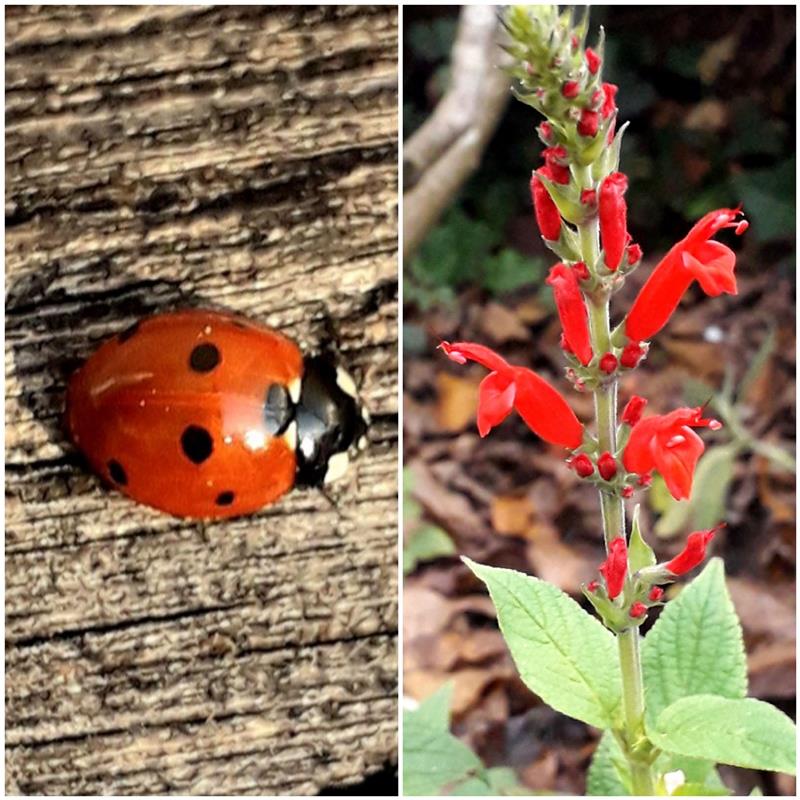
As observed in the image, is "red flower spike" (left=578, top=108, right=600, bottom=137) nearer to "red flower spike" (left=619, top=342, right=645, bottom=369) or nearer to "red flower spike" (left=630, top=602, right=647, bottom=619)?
"red flower spike" (left=619, top=342, right=645, bottom=369)

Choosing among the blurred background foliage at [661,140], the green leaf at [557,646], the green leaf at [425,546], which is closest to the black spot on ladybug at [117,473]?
the green leaf at [557,646]

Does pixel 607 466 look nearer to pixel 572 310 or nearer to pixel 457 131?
pixel 572 310

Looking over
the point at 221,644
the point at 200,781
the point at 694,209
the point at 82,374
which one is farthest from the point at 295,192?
the point at 694,209

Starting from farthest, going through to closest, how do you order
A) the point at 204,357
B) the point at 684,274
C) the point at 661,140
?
the point at 661,140
the point at 204,357
the point at 684,274

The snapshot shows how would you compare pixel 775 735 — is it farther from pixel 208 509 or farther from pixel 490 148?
pixel 490 148

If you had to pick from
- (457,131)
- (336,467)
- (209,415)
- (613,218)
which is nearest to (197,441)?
(209,415)

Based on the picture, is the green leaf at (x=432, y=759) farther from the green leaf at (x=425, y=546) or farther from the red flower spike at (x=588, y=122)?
the red flower spike at (x=588, y=122)
